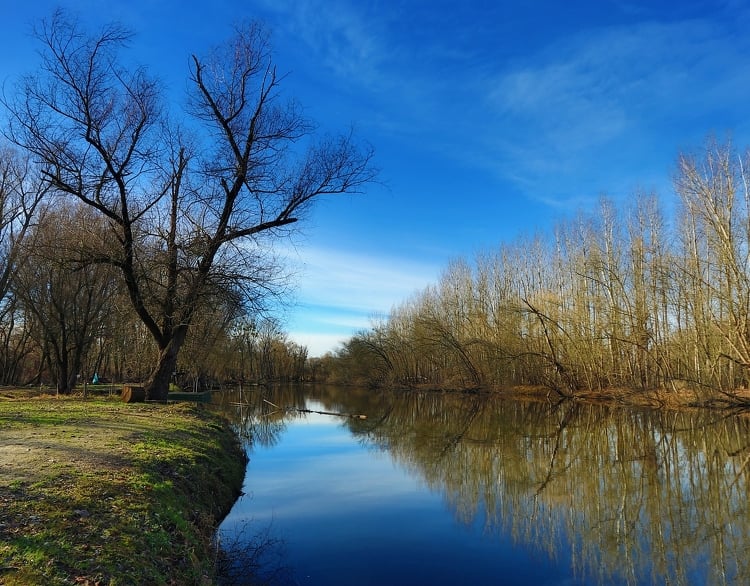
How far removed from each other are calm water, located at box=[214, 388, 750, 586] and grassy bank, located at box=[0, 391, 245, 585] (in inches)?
40.5

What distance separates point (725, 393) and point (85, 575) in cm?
2839

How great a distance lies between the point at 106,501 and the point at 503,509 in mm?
6924

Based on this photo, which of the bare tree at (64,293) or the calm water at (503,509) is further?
the bare tree at (64,293)

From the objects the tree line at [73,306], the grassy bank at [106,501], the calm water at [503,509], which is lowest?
the calm water at [503,509]

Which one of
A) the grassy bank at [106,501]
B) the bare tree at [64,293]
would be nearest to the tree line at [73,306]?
the bare tree at [64,293]

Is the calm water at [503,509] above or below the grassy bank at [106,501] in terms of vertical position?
below

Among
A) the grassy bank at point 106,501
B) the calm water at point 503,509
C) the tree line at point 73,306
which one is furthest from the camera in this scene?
the tree line at point 73,306

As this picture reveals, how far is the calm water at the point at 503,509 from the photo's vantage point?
684 centimetres

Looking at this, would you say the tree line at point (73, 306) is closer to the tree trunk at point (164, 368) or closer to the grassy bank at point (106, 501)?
the tree trunk at point (164, 368)

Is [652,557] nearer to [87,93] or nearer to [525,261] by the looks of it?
[87,93]

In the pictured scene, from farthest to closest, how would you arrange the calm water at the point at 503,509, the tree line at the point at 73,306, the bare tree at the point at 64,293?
the bare tree at the point at 64,293
the tree line at the point at 73,306
the calm water at the point at 503,509

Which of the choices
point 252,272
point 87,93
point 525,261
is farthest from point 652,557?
point 525,261

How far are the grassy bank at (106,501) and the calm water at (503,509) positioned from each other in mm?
1030

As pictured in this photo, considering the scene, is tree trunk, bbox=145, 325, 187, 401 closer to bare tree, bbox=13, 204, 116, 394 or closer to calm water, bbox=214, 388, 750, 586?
calm water, bbox=214, 388, 750, 586
